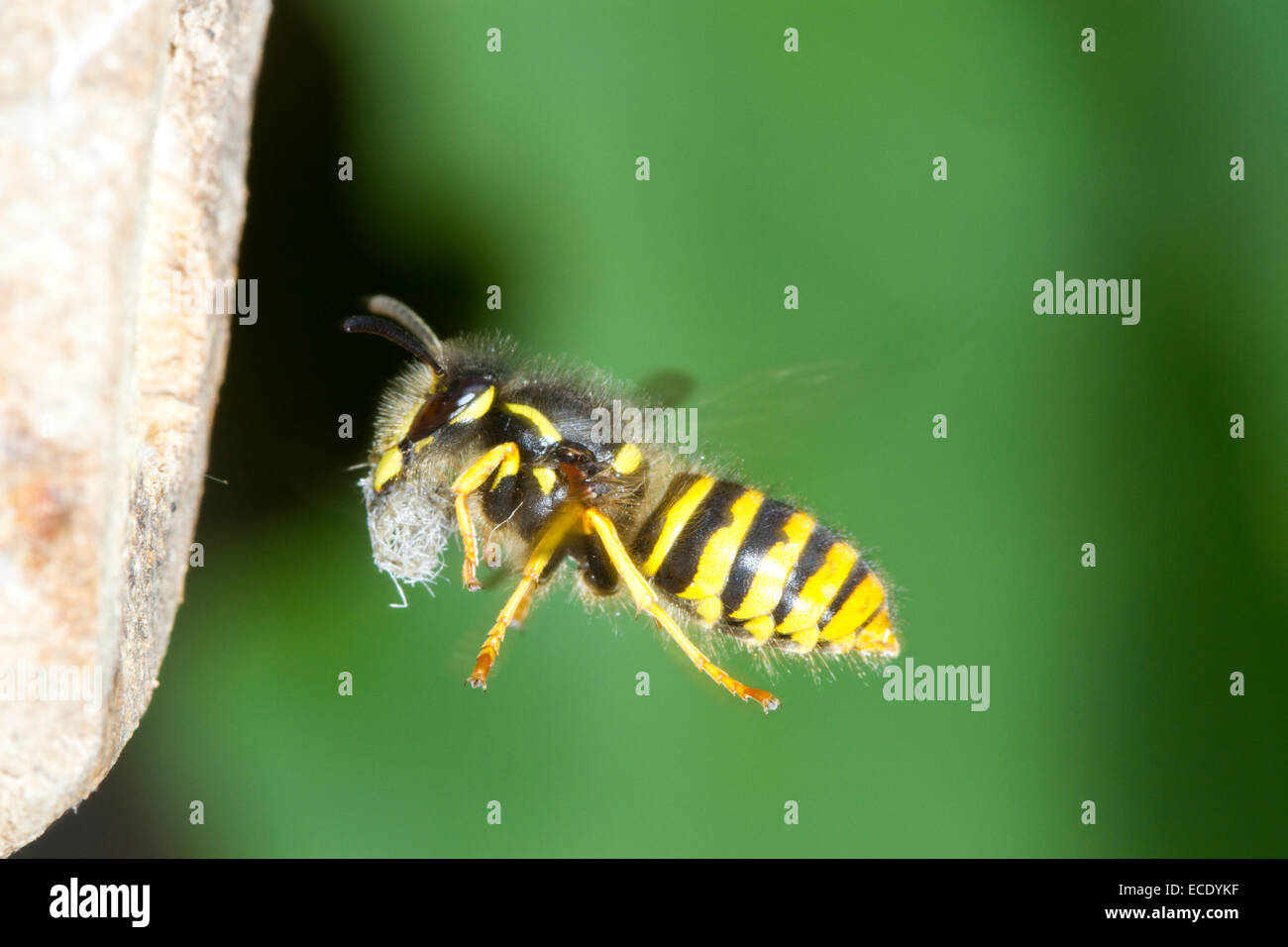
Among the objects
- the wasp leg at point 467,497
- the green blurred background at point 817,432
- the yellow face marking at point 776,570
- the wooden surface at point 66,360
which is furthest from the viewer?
the green blurred background at point 817,432

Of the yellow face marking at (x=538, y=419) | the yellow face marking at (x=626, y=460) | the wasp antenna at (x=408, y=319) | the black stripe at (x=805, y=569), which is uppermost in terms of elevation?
the wasp antenna at (x=408, y=319)

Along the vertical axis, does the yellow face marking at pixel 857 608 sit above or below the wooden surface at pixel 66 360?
below

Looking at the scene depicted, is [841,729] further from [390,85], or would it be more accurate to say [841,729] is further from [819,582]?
[390,85]

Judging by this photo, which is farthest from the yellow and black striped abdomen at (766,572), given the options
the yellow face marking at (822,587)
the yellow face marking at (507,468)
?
the yellow face marking at (507,468)

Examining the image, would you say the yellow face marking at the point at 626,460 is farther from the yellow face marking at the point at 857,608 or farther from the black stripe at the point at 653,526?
the yellow face marking at the point at 857,608

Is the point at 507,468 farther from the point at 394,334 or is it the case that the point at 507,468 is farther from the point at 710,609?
the point at 710,609

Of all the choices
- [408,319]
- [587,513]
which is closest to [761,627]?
[587,513]
